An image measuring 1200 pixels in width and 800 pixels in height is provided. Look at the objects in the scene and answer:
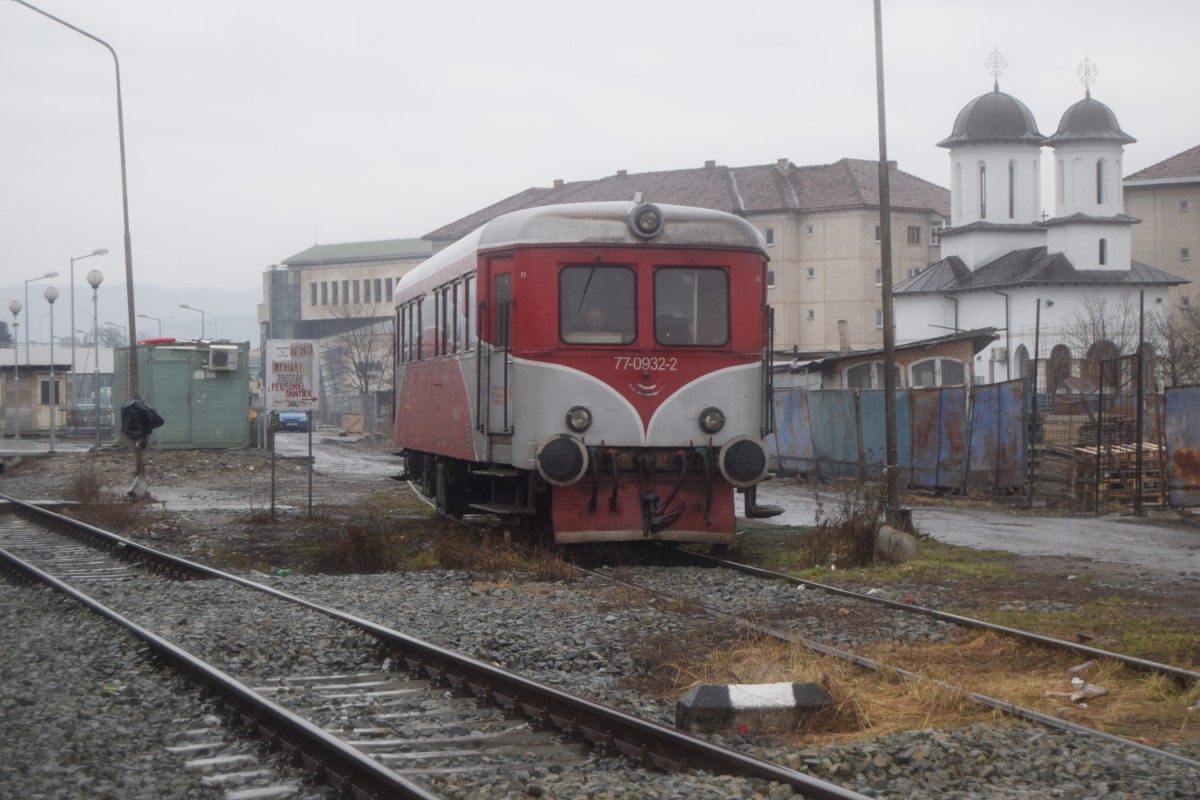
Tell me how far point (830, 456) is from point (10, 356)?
73.3 m

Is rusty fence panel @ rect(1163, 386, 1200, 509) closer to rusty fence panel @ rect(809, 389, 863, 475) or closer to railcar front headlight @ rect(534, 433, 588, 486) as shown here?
rusty fence panel @ rect(809, 389, 863, 475)

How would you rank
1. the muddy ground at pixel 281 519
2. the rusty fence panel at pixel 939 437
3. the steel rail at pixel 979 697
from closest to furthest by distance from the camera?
the steel rail at pixel 979 697 → the muddy ground at pixel 281 519 → the rusty fence panel at pixel 939 437

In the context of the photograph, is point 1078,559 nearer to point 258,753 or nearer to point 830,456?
point 258,753

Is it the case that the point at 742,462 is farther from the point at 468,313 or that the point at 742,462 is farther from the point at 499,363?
the point at 468,313

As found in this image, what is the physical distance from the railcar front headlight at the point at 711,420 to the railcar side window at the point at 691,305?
66 centimetres

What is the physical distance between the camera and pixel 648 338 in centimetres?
1404

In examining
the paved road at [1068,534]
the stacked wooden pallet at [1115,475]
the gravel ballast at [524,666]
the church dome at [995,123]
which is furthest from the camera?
the church dome at [995,123]

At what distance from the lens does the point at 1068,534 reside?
18.7m

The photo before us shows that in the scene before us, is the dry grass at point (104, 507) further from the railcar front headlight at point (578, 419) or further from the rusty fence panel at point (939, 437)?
the rusty fence panel at point (939, 437)

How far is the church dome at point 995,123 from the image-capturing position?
78312 millimetres

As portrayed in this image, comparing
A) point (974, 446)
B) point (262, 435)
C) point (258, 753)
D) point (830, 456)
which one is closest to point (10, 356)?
point (262, 435)

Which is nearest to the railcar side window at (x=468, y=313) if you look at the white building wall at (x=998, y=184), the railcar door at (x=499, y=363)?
the railcar door at (x=499, y=363)

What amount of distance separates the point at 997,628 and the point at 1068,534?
9.60 metres

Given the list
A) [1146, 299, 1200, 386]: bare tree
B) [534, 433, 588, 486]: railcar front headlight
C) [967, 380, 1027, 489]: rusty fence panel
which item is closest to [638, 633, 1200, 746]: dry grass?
[534, 433, 588, 486]: railcar front headlight
